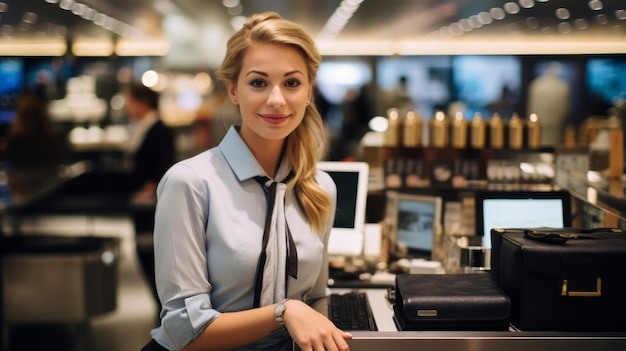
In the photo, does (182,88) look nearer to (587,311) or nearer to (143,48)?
(143,48)

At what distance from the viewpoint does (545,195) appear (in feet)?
9.12

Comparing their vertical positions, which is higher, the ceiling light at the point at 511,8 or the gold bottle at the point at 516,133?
the ceiling light at the point at 511,8

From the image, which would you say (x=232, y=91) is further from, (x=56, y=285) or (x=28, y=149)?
(x=28, y=149)

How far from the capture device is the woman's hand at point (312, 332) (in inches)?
63.0

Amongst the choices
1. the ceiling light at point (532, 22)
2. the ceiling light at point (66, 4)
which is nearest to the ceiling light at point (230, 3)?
the ceiling light at point (66, 4)

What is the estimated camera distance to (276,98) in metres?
1.78

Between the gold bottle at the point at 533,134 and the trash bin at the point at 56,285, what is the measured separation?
10.9 feet

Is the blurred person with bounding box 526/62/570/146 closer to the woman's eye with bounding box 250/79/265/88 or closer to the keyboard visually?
the keyboard

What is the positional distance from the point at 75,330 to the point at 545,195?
375cm

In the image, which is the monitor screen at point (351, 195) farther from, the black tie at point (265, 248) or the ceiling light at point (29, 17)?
the ceiling light at point (29, 17)

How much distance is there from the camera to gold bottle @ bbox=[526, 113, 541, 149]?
3.54m

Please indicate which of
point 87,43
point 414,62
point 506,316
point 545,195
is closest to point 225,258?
point 506,316

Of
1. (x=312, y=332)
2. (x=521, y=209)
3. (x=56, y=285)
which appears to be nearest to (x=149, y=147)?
(x=56, y=285)

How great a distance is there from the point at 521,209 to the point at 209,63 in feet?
38.1
